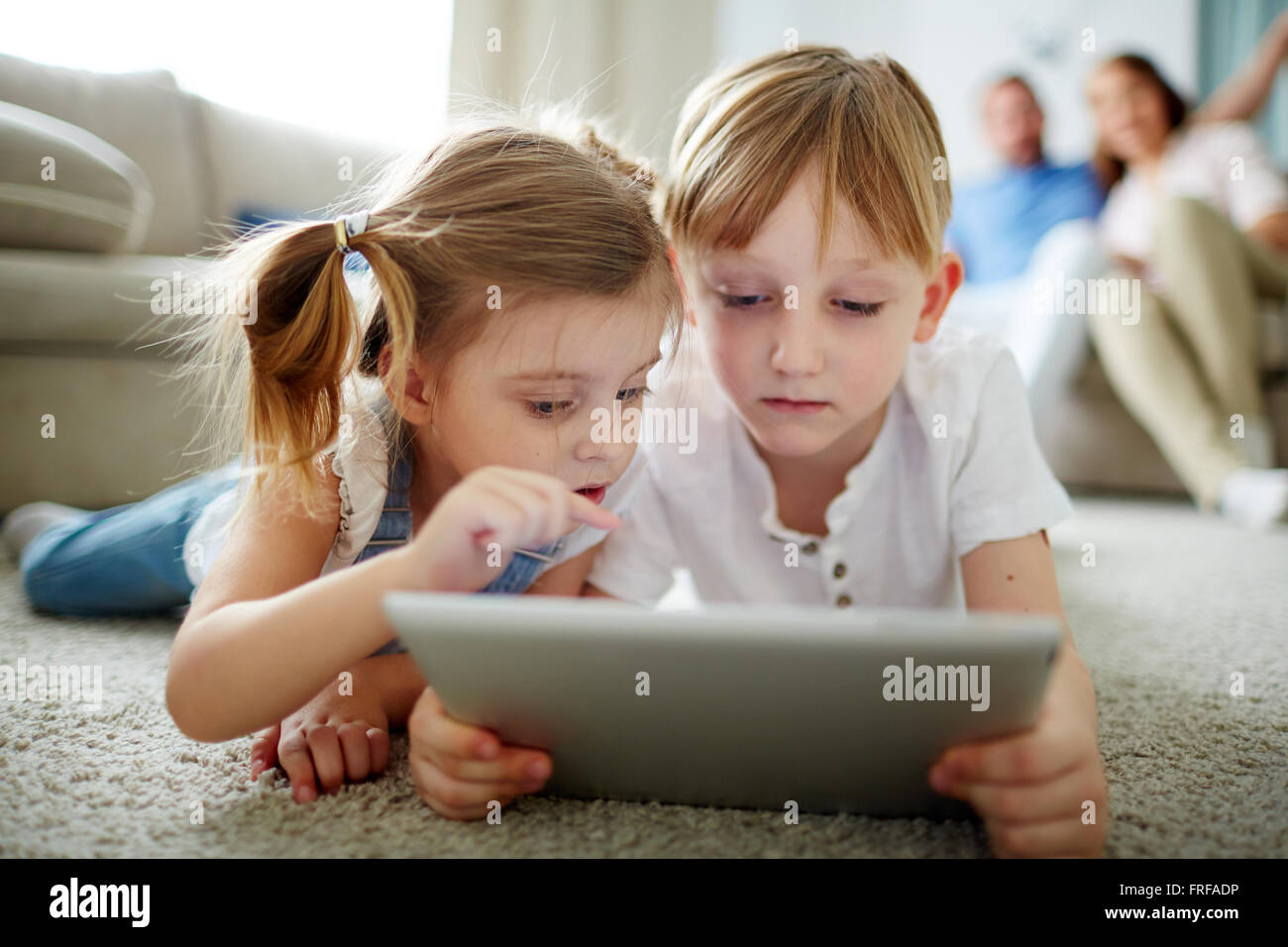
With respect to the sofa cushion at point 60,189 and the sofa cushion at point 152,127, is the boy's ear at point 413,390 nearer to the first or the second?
the sofa cushion at point 60,189

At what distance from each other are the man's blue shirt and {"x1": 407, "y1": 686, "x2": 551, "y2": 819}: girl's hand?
109 inches

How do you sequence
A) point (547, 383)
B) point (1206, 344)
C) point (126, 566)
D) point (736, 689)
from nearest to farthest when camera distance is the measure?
point (736, 689), point (547, 383), point (126, 566), point (1206, 344)

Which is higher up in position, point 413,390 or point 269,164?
point 269,164

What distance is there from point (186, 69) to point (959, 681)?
2.67 meters

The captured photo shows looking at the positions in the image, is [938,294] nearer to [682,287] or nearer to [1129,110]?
[682,287]

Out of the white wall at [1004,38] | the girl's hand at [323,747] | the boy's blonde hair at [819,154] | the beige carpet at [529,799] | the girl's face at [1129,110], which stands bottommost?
the beige carpet at [529,799]

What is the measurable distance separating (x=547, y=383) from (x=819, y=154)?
1.08 ft

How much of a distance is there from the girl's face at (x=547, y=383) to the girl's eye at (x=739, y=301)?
0.11m

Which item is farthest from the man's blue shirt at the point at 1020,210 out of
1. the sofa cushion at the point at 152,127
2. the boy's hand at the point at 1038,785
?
the boy's hand at the point at 1038,785

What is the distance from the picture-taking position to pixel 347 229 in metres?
0.73

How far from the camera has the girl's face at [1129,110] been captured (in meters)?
2.80

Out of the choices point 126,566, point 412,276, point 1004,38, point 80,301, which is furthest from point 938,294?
point 1004,38

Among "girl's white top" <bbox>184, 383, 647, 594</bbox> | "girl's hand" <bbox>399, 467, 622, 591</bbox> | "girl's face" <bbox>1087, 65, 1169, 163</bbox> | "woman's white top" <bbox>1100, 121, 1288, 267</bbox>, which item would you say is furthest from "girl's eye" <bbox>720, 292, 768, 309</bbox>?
"girl's face" <bbox>1087, 65, 1169, 163</bbox>
